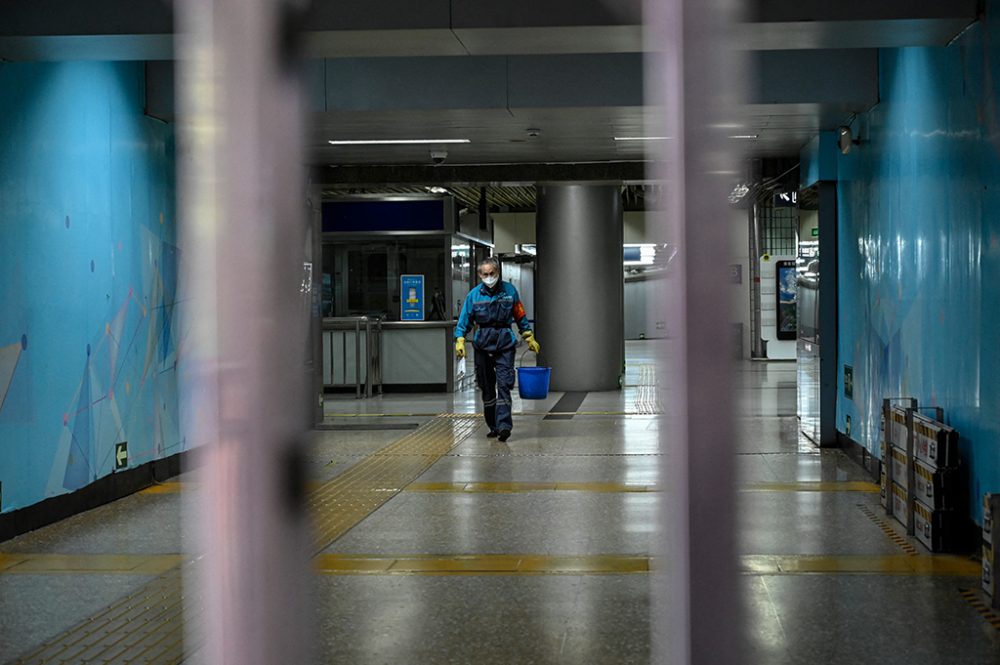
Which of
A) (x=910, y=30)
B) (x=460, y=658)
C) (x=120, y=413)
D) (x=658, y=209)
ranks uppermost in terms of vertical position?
(x=910, y=30)

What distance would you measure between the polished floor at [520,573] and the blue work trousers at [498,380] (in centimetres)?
144

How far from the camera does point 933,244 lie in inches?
232

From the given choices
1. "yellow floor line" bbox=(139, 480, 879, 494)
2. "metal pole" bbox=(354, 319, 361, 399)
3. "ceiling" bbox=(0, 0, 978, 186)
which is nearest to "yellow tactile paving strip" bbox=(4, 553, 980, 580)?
"yellow floor line" bbox=(139, 480, 879, 494)

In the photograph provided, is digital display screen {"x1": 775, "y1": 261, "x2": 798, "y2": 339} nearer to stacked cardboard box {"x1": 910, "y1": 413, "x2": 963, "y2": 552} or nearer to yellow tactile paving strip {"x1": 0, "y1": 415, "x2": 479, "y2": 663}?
yellow tactile paving strip {"x1": 0, "y1": 415, "x2": 479, "y2": 663}

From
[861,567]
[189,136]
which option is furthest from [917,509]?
[189,136]

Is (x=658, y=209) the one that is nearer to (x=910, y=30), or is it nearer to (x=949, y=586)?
(x=949, y=586)

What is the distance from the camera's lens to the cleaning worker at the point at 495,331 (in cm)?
960

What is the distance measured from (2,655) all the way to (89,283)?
3.21 metres

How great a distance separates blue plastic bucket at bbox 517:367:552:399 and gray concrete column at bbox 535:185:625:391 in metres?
1.10

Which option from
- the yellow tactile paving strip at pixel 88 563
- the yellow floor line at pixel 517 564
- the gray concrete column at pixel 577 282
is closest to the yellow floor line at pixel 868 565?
the yellow floor line at pixel 517 564

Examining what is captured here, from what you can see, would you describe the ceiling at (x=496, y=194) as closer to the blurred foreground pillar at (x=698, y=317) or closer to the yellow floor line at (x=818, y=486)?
the yellow floor line at (x=818, y=486)

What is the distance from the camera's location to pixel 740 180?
1.19 metres

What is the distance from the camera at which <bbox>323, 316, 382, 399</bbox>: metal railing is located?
14.5 metres

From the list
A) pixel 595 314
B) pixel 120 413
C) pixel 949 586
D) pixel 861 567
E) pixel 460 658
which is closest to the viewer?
pixel 460 658
